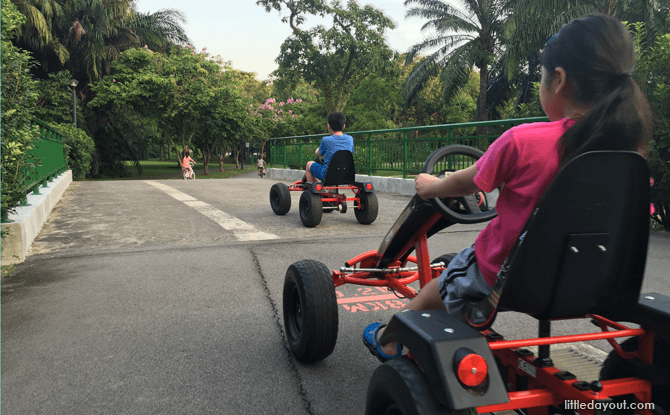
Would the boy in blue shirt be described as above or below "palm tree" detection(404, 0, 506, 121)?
below

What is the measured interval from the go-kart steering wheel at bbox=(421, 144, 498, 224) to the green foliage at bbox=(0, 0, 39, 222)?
425cm

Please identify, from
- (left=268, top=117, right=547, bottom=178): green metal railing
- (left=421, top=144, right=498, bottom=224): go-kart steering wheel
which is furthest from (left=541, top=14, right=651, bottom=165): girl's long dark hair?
(left=268, top=117, right=547, bottom=178): green metal railing

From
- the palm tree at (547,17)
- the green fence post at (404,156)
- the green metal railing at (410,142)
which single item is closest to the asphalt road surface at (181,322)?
the green metal railing at (410,142)

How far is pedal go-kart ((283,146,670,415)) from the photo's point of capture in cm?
128

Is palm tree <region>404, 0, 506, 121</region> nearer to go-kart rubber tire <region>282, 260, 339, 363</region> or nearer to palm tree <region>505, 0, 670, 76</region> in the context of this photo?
palm tree <region>505, 0, 670, 76</region>

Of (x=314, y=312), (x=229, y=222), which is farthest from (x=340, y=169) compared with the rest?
(x=314, y=312)

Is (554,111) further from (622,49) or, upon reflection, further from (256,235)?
(256,235)

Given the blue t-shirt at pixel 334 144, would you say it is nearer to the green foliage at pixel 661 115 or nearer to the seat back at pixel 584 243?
the green foliage at pixel 661 115

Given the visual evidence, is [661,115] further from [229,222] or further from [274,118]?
[274,118]

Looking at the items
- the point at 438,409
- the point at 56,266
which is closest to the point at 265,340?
the point at 438,409

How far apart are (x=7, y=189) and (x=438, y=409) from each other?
489 centimetres

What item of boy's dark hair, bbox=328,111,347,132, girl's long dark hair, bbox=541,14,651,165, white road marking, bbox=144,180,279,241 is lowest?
white road marking, bbox=144,180,279,241

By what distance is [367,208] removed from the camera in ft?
22.9

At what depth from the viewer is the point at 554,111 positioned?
1.48 m
